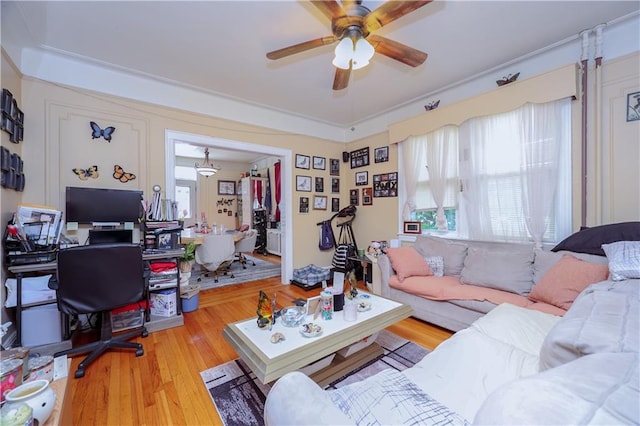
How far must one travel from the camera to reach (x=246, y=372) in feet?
6.00

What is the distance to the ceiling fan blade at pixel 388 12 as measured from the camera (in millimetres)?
1436

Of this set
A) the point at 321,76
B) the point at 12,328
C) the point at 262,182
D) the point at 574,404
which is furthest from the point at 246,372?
the point at 262,182

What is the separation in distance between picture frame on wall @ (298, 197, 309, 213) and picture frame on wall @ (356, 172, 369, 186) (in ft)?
3.21

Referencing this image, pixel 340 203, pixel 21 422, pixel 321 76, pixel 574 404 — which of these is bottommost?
pixel 21 422

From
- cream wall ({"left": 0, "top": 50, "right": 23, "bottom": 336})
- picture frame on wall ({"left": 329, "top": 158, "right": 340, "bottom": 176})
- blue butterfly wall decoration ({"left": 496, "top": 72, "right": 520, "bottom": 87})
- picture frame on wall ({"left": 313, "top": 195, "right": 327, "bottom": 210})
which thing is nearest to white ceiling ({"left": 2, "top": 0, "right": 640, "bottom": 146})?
blue butterfly wall decoration ({"left": 496, "top": 72, "right": 520, "bottom": 87})

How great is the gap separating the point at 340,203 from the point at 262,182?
8.89 feet

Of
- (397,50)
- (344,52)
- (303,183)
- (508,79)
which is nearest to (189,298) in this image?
(303,183)

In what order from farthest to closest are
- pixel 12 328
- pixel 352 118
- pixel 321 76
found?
pixel 352 118 → pixel 321 76 → pixel 12 328

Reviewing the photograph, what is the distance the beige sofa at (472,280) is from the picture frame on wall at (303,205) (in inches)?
67.8

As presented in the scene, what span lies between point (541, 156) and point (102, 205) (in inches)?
174

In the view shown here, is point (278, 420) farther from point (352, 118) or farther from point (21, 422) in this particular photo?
point (352, 118)

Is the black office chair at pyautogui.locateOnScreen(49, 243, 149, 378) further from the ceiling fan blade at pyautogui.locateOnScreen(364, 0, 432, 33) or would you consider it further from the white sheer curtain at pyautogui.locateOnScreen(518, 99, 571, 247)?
the white sheer curtain at pyautogui.locateOnScreen(518, 99, 571, 247)

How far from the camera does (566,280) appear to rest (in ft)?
6.32

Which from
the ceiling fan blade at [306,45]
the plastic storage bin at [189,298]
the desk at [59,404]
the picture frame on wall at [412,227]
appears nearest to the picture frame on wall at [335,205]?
the picture frame on wall at [412,227]
